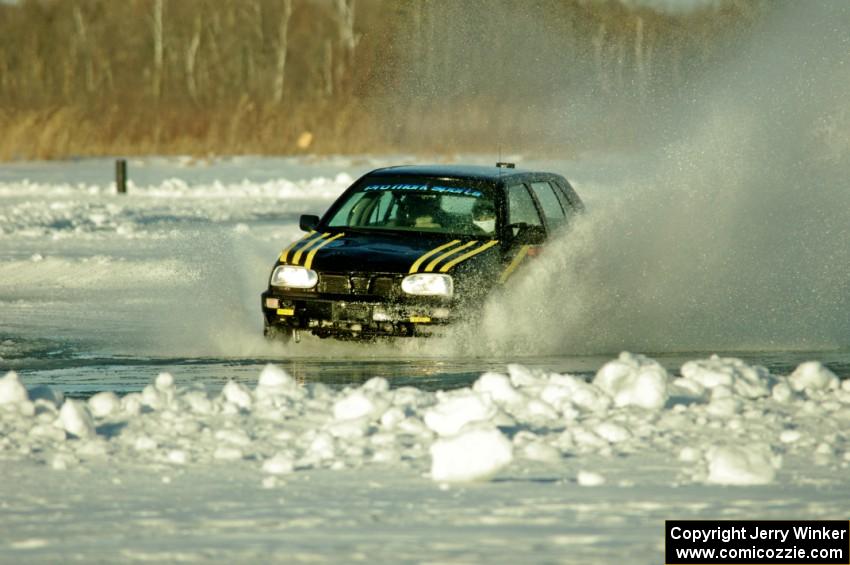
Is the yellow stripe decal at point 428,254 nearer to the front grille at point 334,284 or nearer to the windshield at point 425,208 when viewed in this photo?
the windshield at point 425,208

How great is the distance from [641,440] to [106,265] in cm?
1123

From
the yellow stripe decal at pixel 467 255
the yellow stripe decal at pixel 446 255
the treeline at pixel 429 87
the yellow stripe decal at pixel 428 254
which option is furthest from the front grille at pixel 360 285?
the treeline at pixel 429 87

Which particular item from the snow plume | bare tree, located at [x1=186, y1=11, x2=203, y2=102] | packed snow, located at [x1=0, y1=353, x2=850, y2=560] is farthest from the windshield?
bare tree, located at [x1=186, y1=11, x2=203, y2=102]

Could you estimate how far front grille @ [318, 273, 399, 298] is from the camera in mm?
11102

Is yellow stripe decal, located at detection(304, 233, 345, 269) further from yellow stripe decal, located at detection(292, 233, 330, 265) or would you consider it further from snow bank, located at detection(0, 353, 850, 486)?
snow bank, located at detection(0, 353, 850, 486)

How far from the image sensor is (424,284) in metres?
11.1

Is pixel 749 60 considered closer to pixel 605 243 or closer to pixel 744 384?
pixel 605 243

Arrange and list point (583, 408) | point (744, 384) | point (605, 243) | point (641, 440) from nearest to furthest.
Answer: point (641, 440), point (583, 408), point (744, 384), point (605, 243)

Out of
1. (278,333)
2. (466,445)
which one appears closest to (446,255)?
(278,333)

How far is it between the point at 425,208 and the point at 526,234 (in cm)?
88

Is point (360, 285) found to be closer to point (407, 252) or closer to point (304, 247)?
point (407, 252)

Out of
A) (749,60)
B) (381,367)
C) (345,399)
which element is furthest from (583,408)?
(749,60)

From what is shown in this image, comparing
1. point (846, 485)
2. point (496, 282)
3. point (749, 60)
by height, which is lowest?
point (846, 485)

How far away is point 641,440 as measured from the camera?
24.9 ft
